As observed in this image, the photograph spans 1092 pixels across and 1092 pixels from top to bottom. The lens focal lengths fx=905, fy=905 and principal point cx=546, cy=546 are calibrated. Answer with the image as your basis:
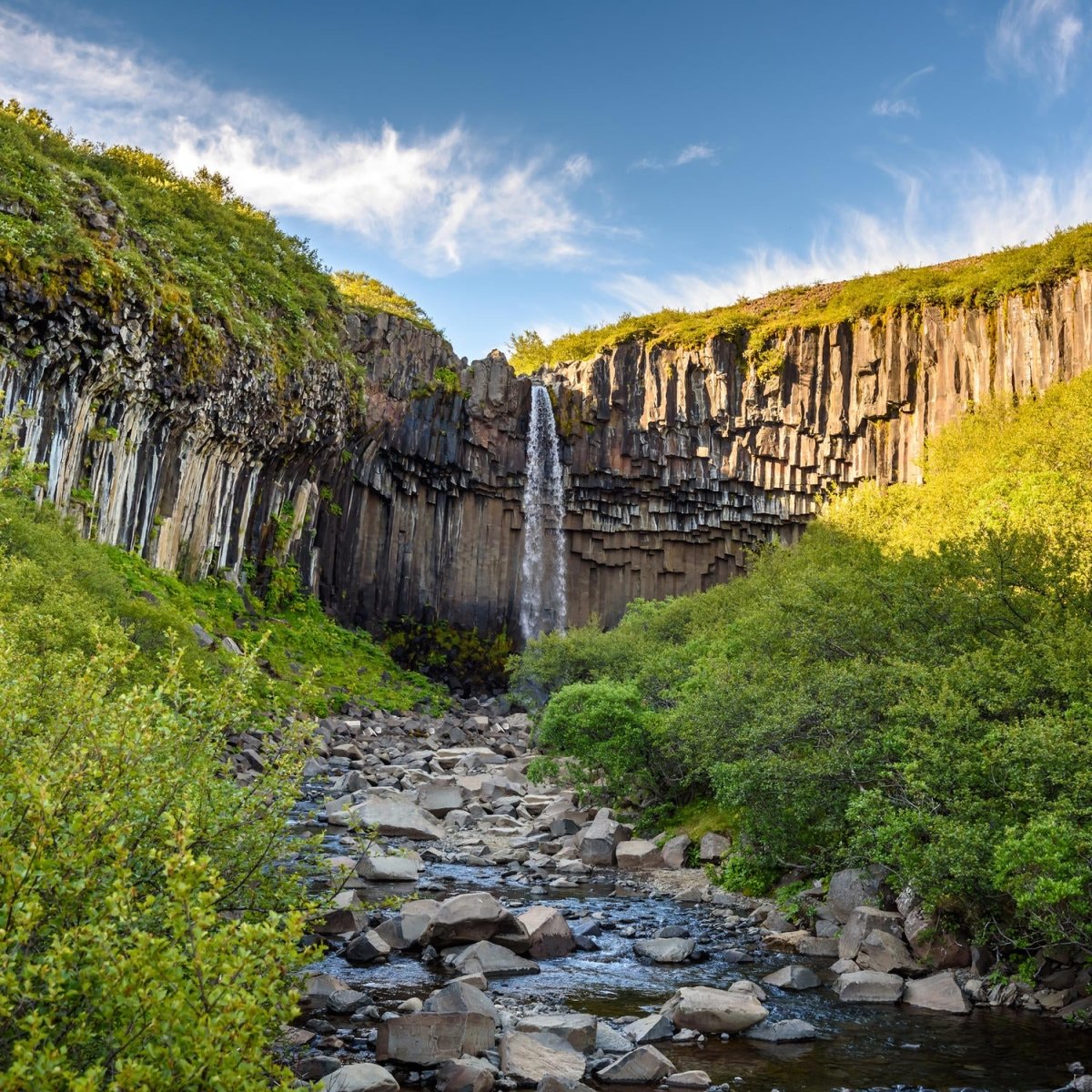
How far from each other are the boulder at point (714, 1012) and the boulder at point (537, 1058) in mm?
1639

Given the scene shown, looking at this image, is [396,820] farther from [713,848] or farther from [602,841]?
[713,848]

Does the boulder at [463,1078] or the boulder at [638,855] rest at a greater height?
the boulder at [463,1078]

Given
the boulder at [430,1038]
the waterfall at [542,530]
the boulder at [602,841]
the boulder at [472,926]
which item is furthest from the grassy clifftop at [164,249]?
the boulder at [430,1038]

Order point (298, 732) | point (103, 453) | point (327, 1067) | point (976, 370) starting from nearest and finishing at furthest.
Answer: point (298, 732) < point (327, 1067) < point (103, 453) < point (976, 370)

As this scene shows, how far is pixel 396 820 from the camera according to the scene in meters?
19.8

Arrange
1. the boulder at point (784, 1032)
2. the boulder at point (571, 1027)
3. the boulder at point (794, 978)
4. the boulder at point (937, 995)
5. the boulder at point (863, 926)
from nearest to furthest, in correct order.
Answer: the boulder at point (571, 1027)
the boulder at point (784, 1032)
the boulder at point (937, 995)
the boulder at point (794, 978)
the boulder at point (863, 926)

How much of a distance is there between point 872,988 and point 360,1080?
6.34m

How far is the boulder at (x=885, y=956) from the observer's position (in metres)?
11.2

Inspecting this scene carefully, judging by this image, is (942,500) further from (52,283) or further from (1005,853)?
(52,283)

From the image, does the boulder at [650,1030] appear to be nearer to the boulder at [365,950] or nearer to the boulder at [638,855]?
the boulder at [365,950]

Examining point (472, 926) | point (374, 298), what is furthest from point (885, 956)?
point (374, 298)

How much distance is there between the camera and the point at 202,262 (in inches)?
1538

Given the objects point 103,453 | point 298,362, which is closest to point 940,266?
point 298,362

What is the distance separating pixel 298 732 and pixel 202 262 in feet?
123
